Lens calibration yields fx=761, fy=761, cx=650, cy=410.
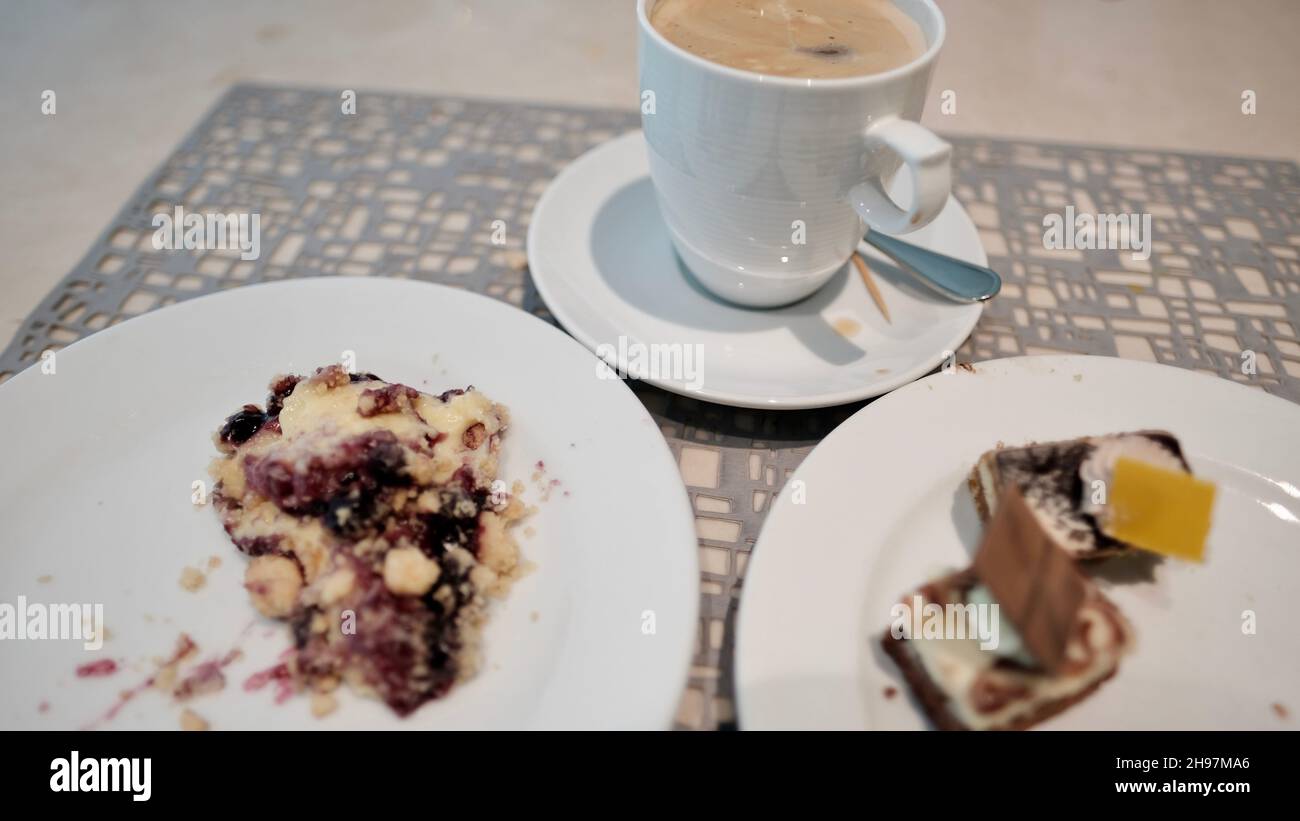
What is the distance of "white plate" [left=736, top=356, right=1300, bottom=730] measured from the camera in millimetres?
767

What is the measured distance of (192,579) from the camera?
861mm

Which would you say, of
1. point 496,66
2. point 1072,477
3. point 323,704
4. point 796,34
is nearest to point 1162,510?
point 1072,477

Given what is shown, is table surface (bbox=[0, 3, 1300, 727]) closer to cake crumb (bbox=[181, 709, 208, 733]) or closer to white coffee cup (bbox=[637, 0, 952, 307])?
white coffee cup (bbox=[637, 0, 952, 307])

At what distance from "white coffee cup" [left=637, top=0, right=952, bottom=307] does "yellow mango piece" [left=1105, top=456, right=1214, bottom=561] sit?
38 cm

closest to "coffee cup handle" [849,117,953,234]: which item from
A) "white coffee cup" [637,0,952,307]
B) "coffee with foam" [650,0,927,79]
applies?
"white coffee cup" [637,0,952,307]

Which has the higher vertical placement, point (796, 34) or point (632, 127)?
point (632, 127)

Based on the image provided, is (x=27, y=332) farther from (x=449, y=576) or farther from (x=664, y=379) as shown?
(x=664, y=379)

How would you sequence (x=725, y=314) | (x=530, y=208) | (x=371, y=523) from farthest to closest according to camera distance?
A: 1. (x=530, y=208)
2. (x=725, y=314)
3. (x=371, y=523)

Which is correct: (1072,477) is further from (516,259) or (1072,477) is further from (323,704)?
(516,259)

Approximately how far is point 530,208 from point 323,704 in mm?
1054

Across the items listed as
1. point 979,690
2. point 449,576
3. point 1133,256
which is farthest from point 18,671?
point 1133,256

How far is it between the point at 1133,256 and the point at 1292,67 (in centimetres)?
118
